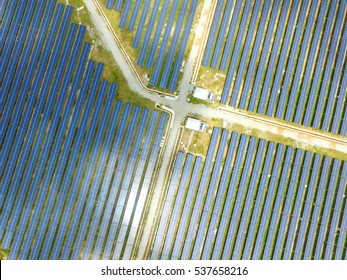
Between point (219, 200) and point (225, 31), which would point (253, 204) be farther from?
point (225, 31)

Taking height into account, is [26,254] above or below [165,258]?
below

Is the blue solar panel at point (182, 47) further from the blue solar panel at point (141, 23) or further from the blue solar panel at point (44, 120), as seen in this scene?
the blue solar panel at point (44, 120)

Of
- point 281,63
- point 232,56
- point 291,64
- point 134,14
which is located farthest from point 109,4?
point 291,64

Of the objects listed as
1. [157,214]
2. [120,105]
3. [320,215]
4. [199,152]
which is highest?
[120,105]

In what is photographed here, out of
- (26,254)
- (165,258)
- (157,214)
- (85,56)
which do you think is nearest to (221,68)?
(85,56)

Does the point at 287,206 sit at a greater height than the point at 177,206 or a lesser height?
greater
